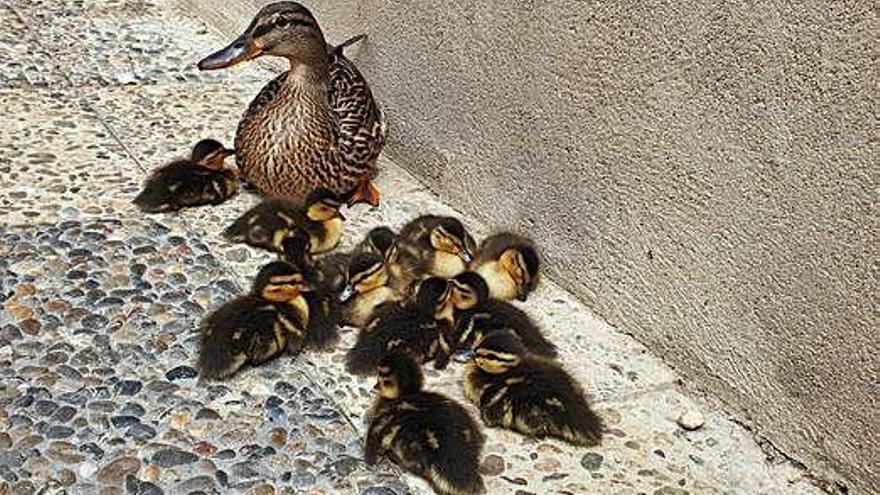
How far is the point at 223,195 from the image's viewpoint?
14.4ft

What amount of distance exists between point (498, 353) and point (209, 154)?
1654mm

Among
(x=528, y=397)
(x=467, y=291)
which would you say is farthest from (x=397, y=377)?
(x=467, y=291)

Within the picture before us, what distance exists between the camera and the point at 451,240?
12.6 ft

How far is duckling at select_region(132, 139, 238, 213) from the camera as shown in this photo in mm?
4289

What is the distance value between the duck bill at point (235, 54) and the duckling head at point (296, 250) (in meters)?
0.66

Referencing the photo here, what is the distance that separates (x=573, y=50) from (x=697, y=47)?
0.56 metres

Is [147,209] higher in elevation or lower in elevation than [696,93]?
lower

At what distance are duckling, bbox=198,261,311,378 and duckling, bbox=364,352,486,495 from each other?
375 millimetres

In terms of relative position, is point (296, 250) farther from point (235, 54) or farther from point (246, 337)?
point (235, 54)

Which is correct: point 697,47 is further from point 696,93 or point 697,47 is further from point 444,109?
point 444,109

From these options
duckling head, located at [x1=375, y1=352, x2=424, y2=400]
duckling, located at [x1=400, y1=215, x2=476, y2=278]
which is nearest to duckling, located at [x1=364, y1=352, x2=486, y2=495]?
duckling head, located at [x1=375, y1=352, x2=424, y2=400]

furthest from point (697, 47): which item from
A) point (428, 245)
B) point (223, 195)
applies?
point (223, 195)

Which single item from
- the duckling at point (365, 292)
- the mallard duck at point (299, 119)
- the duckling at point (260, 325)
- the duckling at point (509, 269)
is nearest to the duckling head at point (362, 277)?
the duckling at point (365, 292)

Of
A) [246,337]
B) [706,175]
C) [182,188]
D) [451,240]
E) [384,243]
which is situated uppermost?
[706,175]
